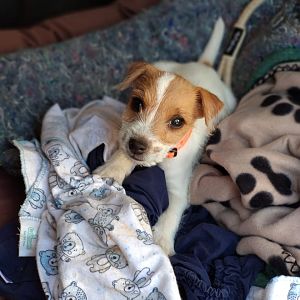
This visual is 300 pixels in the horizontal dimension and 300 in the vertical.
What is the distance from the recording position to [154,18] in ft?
7.25

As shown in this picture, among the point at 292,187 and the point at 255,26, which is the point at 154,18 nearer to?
the point at 255,26

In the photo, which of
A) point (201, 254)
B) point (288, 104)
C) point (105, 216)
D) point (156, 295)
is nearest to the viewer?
point (156, 295)

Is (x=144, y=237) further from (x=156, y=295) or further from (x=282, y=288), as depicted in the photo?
(x=282, y=288)

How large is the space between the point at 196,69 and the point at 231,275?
32.5 inches

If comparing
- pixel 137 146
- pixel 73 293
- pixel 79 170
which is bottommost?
pixel 73 293

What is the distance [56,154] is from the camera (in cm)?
160

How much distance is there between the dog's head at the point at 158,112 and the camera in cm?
150

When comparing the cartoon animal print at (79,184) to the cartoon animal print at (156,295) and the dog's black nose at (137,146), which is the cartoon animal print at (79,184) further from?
the cartoon animal print at (156,295)

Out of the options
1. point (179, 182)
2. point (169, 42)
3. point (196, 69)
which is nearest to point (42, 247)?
point (179, 182)

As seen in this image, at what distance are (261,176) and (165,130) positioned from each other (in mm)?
314

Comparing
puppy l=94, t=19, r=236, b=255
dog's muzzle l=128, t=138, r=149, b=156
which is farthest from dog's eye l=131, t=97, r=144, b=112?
dog's muzzle l=128, t=138, r=149, b=156

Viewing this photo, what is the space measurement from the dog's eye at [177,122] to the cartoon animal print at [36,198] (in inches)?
17.2

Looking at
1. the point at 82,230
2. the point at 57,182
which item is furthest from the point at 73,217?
the point at 57,182

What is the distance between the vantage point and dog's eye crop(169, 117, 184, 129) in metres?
1.54
